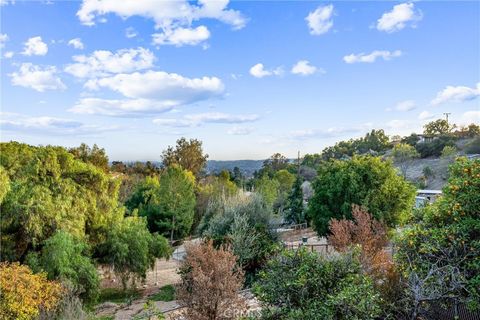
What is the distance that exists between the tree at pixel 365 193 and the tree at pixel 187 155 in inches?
1130

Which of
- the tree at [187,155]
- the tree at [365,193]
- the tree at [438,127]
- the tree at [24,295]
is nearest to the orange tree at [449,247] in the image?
the tree at [24,295]

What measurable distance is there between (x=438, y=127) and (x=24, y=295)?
3296 inches

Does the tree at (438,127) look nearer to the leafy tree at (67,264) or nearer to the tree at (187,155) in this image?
the tree at (187,155)

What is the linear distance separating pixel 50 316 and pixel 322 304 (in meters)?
7.84

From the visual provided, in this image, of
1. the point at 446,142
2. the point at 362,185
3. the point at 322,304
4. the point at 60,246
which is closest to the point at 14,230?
the point at 60,246

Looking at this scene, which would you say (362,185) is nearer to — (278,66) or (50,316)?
(278,66)

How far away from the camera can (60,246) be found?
1354 cm

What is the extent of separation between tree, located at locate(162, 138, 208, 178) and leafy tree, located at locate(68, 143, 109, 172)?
8729 mm

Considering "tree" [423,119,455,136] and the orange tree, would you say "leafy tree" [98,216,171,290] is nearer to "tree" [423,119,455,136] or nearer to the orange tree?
the orange tree

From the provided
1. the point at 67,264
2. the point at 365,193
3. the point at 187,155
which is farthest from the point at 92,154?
the point at 365,193

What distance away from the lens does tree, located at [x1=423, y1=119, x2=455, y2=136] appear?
7738cm

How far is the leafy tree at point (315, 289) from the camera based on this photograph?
6.48 m

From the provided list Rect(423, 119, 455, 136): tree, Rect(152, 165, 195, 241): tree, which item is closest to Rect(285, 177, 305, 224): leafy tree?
Rect(152, 165, 195, 241): tree

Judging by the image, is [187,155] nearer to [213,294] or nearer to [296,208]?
[296,208]
